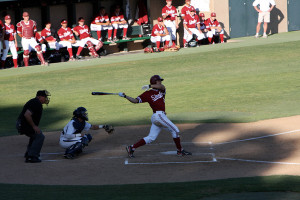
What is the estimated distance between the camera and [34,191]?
9398 mm

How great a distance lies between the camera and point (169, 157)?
1177 centimetres

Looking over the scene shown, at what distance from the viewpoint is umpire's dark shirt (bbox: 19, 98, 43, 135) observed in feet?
37.0

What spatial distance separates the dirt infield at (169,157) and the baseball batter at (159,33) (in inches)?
437

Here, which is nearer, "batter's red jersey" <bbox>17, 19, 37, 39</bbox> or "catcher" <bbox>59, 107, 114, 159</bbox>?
"catcher" <bbox>59, 107, 114, 159</bbox>

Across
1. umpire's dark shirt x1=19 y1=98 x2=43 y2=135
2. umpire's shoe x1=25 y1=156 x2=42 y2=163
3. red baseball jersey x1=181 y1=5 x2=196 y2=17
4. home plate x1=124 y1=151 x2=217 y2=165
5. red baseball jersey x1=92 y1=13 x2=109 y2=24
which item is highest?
red baseball jersey x1=181 y1=5 x2=196 y2=17

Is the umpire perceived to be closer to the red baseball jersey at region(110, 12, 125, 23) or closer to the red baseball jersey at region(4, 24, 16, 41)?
the red baseball jersey at region(4, 24, 16, 41)

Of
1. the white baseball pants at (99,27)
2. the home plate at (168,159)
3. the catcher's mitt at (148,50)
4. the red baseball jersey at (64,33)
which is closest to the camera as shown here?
the home plate at (168,159)

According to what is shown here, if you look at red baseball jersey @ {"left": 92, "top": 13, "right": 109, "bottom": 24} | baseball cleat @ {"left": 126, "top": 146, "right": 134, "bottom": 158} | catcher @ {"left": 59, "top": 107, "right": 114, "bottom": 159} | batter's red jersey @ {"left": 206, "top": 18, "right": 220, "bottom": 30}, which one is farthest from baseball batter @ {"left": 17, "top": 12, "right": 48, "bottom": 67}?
baseball cleat @ {"left": 126, "top": 146, "right": 134, "bottom": 158}

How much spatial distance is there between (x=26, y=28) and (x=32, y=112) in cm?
1158

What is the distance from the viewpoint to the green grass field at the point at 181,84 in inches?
627

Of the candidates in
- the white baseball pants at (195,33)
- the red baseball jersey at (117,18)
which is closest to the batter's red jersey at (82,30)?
the red baseball jersey at (117,18)

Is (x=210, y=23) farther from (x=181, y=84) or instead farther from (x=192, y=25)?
(x=181, y=84)

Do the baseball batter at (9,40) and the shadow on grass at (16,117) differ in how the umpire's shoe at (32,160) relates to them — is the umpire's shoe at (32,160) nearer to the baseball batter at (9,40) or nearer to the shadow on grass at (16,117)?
the shadow on grass at (16,117)

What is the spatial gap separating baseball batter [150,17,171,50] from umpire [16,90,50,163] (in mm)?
13971
